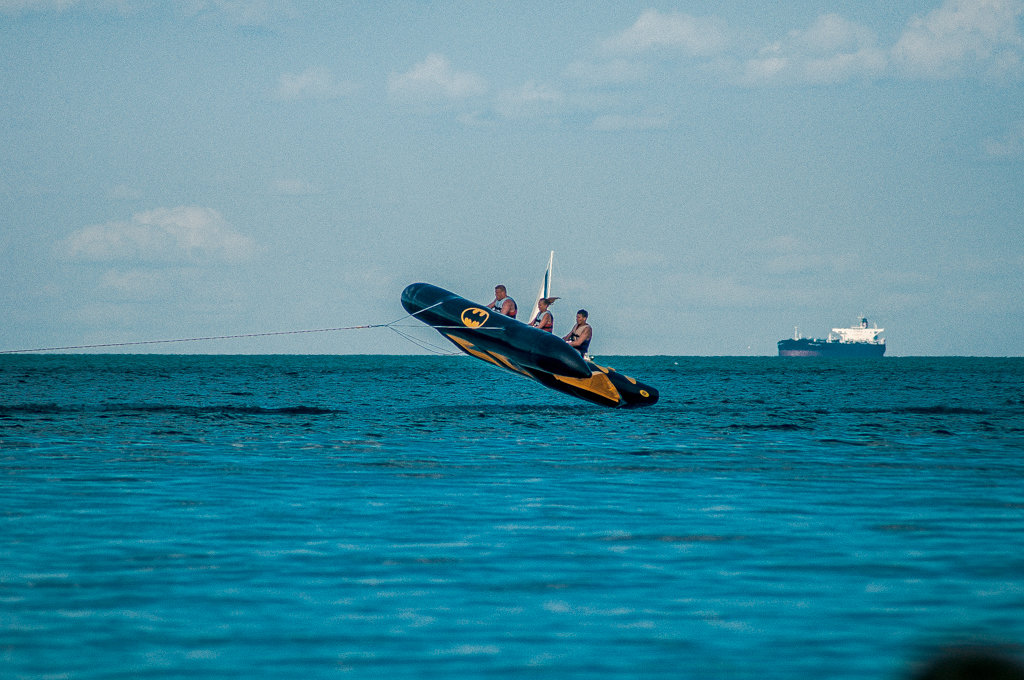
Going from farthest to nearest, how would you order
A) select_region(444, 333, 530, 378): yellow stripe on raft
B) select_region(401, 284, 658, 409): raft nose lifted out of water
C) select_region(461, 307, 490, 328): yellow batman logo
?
select_region(444, 333, 530, 378): yellow stripe on raft
select_region(461, 307, 490, 328): yellow batman logo
select_region(401, 284, 658, 409): raft nose lifted out of water

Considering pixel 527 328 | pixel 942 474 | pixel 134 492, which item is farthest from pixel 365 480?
pixel 527 328

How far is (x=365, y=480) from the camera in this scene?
532 inches

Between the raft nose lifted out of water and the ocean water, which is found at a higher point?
the raft nose lifted out of water

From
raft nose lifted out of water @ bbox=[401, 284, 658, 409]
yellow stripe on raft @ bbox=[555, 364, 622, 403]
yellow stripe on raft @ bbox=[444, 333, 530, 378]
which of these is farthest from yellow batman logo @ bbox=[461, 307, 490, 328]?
yellow stripe on raft @ bbox=[555, 364, 622, 403]

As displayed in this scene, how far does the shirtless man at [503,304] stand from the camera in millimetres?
26297

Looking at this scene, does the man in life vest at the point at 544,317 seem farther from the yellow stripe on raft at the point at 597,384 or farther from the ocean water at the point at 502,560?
the ocean water at the point at 502,560

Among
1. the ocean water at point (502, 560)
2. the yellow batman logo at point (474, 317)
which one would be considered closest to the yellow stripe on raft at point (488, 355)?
the yellow batman logo at point (474, 317)

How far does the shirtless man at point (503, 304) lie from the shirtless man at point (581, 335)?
5.21 feet

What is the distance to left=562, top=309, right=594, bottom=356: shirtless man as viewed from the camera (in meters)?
25.5

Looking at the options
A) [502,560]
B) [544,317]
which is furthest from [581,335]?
[502,560]

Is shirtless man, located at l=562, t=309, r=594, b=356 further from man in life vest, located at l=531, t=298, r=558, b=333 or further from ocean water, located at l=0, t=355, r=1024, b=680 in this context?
ocean water, located at l=0, t=355, r=1024, b=680

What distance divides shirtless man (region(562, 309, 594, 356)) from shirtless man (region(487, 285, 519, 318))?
159 cm

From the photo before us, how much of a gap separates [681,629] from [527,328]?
18074 millimetres

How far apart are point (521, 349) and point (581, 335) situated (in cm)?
203
